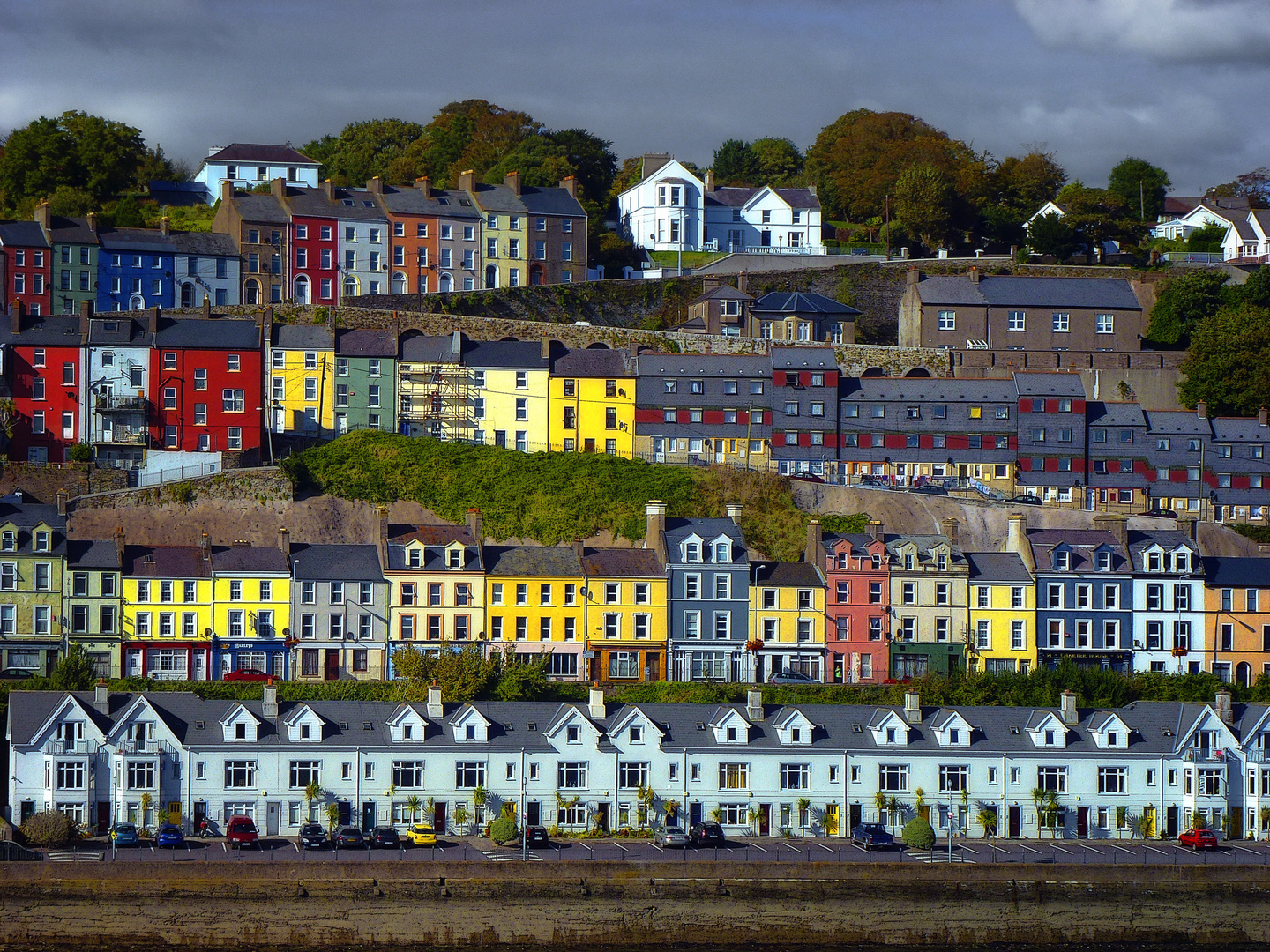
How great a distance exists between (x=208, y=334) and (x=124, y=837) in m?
32.3

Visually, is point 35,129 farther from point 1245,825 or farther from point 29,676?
point 1245,825

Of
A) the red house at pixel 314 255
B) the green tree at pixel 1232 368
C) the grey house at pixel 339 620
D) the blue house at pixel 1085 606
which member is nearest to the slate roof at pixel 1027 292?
the green tree at pixel 1232 368

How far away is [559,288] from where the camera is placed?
96.6 meters

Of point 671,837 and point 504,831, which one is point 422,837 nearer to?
point 504,831

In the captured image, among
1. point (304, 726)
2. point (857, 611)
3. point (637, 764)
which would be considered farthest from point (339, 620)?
point (857, 611)

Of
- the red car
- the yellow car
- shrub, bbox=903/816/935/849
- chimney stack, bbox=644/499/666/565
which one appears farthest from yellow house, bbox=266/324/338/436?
the red car

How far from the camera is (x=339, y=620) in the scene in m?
68.6

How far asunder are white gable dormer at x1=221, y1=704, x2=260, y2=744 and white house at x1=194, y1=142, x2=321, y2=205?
56.8 metres

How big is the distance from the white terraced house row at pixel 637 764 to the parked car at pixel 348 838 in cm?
286

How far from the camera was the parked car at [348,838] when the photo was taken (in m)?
54.4

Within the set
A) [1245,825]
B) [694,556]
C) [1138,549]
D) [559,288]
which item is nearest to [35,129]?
[559,288]

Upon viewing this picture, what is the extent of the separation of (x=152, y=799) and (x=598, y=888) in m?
13.2

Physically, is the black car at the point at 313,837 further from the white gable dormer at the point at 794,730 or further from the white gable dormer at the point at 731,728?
→ the white gable dormer at the point at 794,730

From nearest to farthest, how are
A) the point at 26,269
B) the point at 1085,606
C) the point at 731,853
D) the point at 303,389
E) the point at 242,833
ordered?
the point at 242,833 → the point at 731,853 → the point at 1085,606 → the point at 303,389 → the point at 26,269
